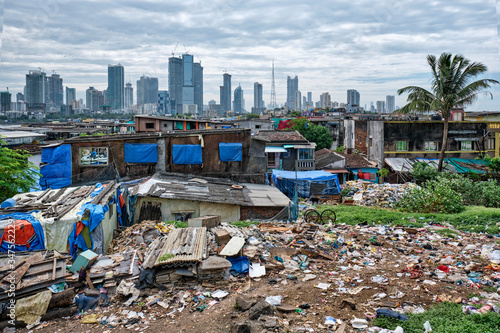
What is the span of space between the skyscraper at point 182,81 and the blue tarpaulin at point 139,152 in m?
126

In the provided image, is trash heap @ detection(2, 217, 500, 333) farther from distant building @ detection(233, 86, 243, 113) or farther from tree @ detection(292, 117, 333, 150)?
distant building @ detection(233, 86, 243, 113)

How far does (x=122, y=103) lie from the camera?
165 m

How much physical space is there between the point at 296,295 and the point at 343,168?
21.1m

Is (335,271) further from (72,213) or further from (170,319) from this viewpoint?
(72,213)

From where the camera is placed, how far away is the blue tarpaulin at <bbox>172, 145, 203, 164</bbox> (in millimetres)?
16750

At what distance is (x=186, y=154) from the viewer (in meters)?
16.8

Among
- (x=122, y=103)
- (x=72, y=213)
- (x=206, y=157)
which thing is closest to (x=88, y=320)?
(x=72, y=213)

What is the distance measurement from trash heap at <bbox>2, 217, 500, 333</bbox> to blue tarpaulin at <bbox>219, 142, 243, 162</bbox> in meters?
7.93

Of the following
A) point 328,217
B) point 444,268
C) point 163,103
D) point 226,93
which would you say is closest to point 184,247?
point 444,268

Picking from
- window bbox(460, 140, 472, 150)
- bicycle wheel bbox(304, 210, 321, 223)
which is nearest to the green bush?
bicycle wheel bbox(304, 210, 321, 223)

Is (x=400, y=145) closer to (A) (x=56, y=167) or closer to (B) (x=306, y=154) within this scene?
(B) (x=306, y=154)

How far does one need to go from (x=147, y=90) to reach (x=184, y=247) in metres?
186

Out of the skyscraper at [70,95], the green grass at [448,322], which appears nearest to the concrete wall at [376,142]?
the green grass at [448,322]

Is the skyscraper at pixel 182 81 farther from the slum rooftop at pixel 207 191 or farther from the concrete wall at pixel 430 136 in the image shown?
the slum rooftop at pixel 207 191
